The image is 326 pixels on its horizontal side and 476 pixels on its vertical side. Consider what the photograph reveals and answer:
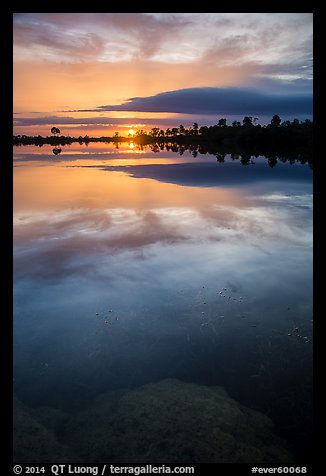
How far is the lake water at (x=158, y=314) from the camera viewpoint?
278 inches

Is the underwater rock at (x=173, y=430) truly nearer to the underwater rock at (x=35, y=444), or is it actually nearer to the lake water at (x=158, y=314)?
the lake water at (x=158, y=314)

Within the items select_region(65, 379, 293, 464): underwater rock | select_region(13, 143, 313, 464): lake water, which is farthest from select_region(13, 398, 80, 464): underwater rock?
select_region(65, 379, 293, 464): underwater rock

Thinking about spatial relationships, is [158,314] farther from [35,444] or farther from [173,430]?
[35,444]

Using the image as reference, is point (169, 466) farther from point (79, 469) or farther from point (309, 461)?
point (309, 461)

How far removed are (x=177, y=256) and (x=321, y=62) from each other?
957 centimetres

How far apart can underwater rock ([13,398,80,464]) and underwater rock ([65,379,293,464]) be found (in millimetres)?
189

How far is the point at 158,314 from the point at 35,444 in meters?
4.63

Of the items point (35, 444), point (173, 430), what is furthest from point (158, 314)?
point (35, 444)

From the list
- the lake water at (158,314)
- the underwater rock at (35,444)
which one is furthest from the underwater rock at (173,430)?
the underwater rock at (35,444)

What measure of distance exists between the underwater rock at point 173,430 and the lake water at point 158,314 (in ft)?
0.20

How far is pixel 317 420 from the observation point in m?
5.36

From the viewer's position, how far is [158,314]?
395 inches

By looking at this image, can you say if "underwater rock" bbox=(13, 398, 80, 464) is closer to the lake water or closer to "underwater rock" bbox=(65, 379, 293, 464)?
the lake water
